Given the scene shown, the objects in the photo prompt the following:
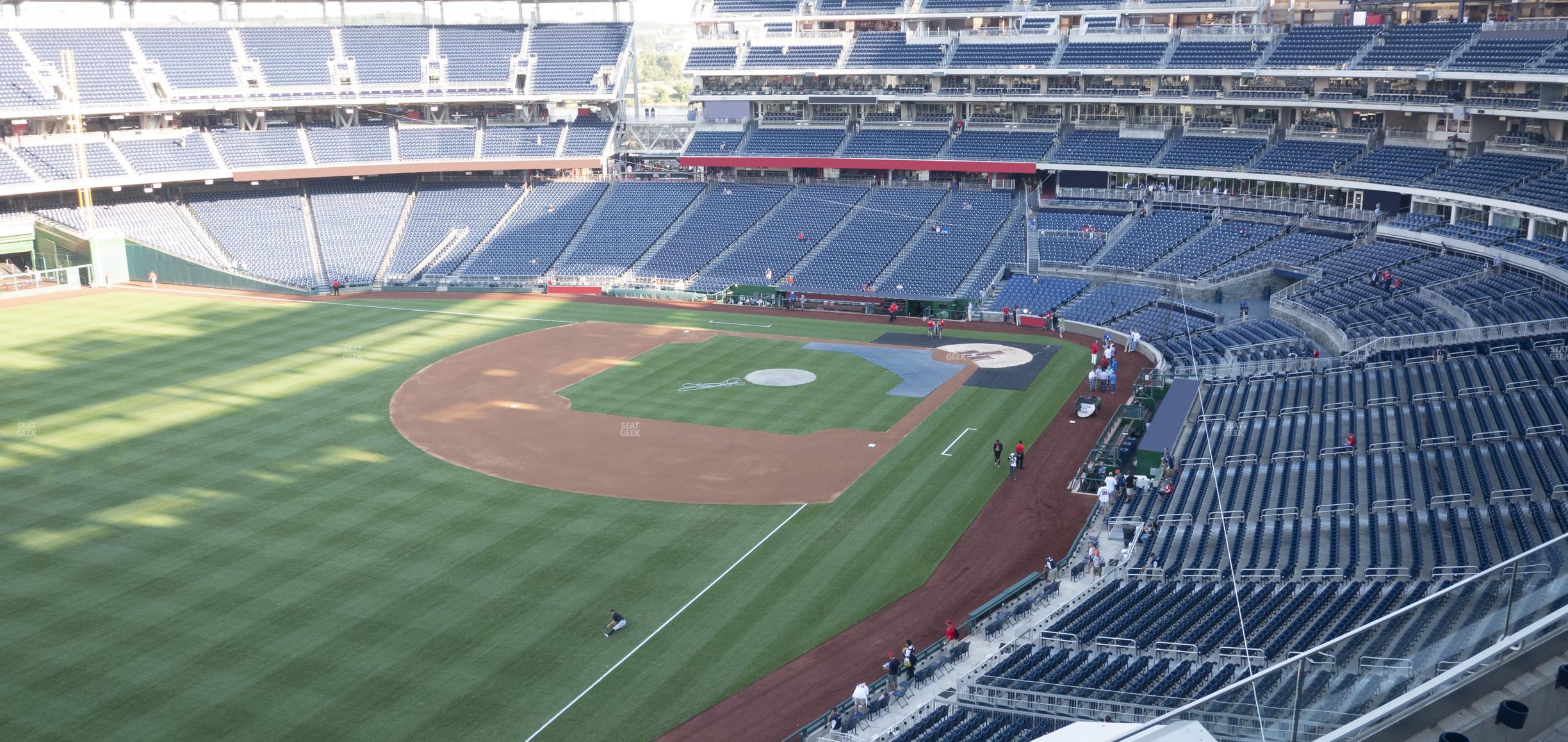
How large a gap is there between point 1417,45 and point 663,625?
49.5 metres

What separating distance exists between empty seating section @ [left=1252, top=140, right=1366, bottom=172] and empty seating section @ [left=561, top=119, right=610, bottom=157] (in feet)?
134

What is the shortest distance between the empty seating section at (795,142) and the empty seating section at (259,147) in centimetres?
2877

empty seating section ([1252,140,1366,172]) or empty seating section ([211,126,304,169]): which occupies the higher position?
empty seating section ([211,126,304,169])

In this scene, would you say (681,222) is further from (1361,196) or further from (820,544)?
(820,544)

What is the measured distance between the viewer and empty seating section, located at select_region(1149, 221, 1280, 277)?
5572cm

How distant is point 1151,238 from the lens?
60.3 meters

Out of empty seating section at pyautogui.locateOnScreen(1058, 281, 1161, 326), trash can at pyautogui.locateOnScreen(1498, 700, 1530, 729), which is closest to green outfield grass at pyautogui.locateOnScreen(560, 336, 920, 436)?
empty seating section at pyautogui.locateOnScreen(1058, 281, 1161, 326)

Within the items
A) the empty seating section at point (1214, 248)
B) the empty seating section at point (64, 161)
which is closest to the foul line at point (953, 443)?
the empty seating section at point (1214, 248)

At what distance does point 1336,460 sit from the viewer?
2934 cm

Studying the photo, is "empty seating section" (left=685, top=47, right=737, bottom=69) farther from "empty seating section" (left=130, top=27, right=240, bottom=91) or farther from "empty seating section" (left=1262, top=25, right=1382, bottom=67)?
"empty seating section" (left=1262, top=25, right=1382, bottom=67)

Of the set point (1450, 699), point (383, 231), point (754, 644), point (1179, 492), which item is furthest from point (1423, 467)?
point (383, 231)

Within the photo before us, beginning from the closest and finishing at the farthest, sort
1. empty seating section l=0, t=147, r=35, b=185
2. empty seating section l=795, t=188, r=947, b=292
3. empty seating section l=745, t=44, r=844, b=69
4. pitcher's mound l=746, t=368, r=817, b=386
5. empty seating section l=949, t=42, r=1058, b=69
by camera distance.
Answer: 1. pitcher's mound l=746, t=368, r=817, b=386
2. empty seating section l=0, t=147, r=35, b=185
3. empty seating section l=795, t=188, r=947, b=292
4. empty seating section l=949, t=42, r=1058, b=69
5. empty seating section l=745, t=44, r=844, b=69

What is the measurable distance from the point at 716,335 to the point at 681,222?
19151mm

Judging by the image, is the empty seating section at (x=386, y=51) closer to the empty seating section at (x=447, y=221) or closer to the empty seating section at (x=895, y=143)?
the empty seating section at (x=447, y=221)
